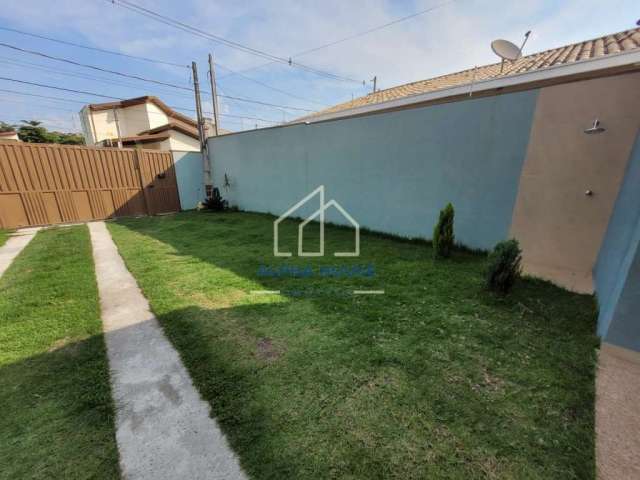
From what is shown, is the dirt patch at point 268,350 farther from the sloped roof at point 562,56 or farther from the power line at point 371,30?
the power line at point 371,30

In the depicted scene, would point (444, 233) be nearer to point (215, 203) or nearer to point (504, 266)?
point (504, 266)

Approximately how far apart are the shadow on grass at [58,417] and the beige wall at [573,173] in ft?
16.5

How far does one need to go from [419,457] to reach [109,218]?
11594mm

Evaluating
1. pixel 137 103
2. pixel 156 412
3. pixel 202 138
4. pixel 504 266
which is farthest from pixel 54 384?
pixel 137 103

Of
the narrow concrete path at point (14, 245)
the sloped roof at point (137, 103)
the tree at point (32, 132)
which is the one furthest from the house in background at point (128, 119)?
the tree at point (32, 132)

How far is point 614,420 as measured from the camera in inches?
63.6

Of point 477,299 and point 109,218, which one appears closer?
point 477,299

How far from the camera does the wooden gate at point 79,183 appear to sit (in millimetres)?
7633

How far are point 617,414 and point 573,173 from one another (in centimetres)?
309

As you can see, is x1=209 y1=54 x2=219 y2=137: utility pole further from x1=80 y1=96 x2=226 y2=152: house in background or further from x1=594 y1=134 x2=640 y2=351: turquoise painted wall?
x1=594 y1=134 x2=640 y2=351: turquoise painted wall

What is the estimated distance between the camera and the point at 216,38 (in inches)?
444

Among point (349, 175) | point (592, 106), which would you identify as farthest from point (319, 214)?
point (592, 106)

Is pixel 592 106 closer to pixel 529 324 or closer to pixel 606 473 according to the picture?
pixel 529 324

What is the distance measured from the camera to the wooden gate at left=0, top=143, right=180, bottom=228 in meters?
7.63
